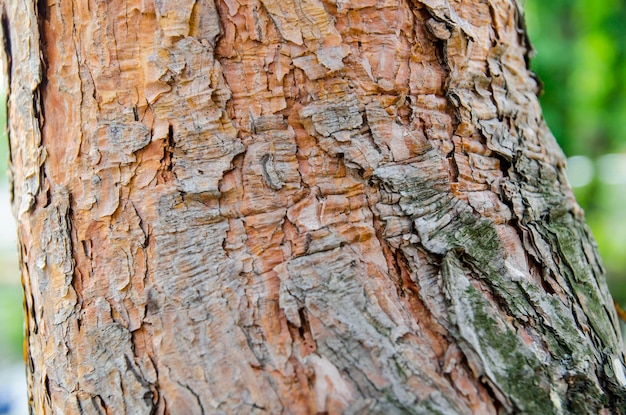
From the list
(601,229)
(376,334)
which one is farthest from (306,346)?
(601,229)

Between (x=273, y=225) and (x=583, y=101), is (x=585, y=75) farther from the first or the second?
(x=273, y=225)

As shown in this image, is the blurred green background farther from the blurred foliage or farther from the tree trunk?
the tree trunk

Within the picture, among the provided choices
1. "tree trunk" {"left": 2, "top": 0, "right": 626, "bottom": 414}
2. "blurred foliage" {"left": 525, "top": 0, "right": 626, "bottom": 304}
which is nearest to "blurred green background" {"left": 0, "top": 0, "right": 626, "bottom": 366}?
"blurred foliage" {"left": 525, "top": 0, "right": 626, "bottom": 304}

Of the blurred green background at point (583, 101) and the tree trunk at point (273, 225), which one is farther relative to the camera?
the blurred green background at point (583, 101)

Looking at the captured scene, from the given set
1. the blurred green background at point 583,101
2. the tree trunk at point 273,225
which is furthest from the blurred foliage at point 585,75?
the tree trunk at point 273,225

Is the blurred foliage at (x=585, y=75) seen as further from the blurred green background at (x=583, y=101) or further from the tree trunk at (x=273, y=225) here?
the tree trunk at (x=273, y=225)
